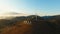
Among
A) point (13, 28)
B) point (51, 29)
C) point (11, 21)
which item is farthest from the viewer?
point (51, 29)

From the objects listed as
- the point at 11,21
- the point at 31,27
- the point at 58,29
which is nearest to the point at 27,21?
the point at 31,27

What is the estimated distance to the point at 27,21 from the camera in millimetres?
13492

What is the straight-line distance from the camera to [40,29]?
14.0 m

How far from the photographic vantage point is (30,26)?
13.9m

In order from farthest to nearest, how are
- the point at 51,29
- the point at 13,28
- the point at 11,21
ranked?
1. the point at 51,29
2. the point at 13,28
3. the point at 11,21

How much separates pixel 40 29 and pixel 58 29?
4.84 ft

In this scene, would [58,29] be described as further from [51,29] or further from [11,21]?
[11,21]

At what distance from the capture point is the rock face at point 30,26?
12826mm

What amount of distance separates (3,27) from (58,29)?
443 cm

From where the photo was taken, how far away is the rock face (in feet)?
42.1

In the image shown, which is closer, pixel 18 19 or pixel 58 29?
pixel 18 19

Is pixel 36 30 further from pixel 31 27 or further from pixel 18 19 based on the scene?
pixel 18 19

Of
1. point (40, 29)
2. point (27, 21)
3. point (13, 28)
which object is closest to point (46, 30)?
point (40, 29)

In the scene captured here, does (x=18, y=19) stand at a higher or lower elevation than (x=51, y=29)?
higher
